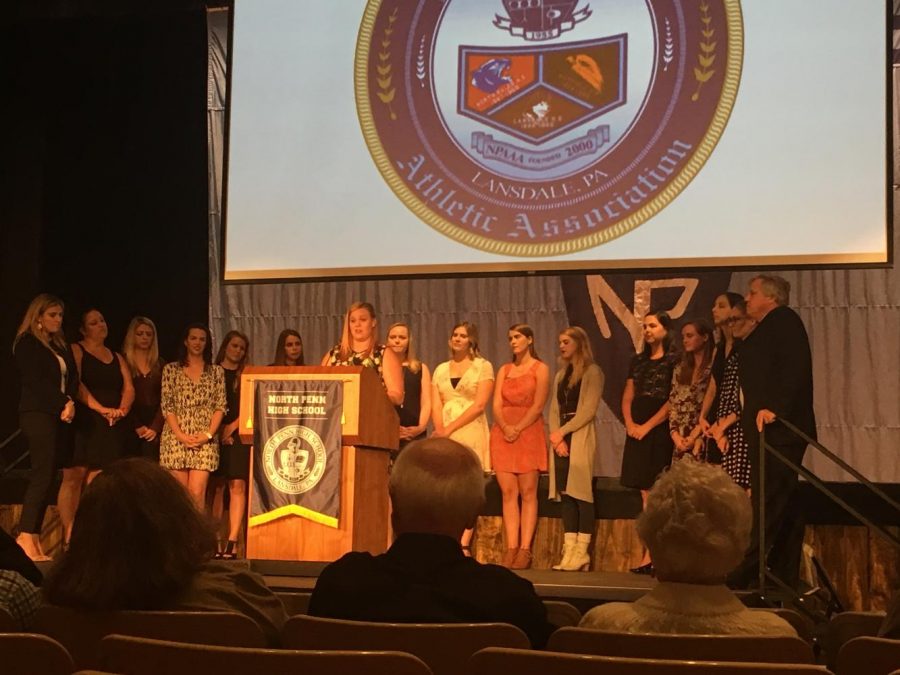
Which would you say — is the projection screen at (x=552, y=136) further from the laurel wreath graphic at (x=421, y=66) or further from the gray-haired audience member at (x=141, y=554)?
the gray-haired audience member at (x=141, y=554)

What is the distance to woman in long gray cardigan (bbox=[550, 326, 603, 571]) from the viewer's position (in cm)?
588

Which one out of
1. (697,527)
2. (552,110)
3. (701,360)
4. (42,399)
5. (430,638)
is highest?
(552,110)

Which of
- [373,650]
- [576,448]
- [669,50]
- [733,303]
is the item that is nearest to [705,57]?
[669,50]

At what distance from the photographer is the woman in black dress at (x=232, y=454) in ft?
21.0

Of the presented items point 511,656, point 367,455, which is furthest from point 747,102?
point 511,656

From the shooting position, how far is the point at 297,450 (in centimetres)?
506

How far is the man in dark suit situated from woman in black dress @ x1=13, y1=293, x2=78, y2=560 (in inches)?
149

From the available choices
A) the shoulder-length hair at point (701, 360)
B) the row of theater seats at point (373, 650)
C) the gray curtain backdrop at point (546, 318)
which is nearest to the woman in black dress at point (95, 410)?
the gray curtain backdrop at point (546, 318)

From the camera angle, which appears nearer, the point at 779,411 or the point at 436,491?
the point at 436,491

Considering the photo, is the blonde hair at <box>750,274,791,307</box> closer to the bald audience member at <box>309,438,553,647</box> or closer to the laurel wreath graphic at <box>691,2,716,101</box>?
the laurel wreath graphic at <box>691,2,716,101</box>

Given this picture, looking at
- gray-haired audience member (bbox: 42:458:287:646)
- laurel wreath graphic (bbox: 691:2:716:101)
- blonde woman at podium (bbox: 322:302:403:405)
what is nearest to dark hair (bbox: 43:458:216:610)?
gray-haired audience member (bbox: 42:458:287:646)

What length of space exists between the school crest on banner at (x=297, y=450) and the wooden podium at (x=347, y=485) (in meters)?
0.04

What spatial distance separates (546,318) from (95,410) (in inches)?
132

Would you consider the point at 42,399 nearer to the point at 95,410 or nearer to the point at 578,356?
the point at 95,410
